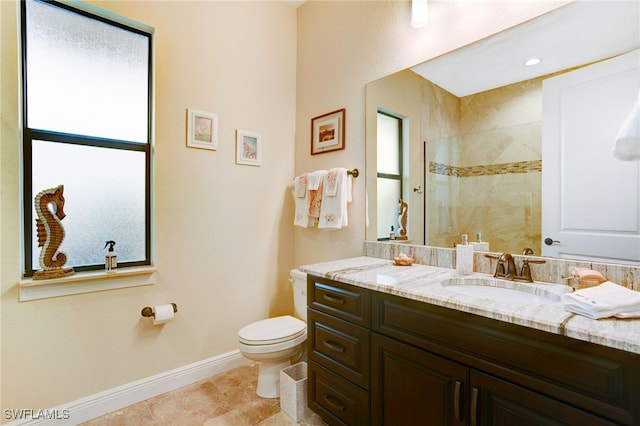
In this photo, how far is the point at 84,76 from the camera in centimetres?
181

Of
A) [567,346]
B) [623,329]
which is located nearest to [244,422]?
[567,346]

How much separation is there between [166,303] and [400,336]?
5.23ft

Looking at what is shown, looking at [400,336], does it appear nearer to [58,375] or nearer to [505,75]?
[505,75]

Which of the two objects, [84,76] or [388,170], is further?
[388,170]

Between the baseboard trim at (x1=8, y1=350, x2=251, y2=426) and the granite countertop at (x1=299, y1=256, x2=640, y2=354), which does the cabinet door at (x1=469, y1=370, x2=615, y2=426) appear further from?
the baseboard trim at (x1=8, y1=350, x2=251, y2=426)

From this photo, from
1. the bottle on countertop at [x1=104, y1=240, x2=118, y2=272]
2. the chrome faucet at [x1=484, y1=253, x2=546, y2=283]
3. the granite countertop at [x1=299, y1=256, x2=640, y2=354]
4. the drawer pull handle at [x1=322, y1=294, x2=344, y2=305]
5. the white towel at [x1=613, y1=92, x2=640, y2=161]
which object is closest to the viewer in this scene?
the granite countertop at [x1=299, y1=256, x2=640, y2=354]

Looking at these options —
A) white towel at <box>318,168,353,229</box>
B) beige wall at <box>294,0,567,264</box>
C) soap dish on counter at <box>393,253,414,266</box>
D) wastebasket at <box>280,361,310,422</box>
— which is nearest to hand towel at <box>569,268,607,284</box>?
soap dish on counter at <box>393,253,414,266</box>

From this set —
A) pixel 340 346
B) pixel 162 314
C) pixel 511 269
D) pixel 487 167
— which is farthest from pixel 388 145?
pixel 162 314

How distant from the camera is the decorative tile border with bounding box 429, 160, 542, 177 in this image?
139cm

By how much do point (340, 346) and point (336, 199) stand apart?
1020 millimetres

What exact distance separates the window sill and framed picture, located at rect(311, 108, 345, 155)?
1.51 metres

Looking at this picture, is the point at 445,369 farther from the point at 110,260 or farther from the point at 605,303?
the point at 110,260

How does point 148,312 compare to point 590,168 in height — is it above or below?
below

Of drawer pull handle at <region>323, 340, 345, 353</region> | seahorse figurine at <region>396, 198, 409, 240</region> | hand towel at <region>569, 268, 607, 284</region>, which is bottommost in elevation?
drawer pull handle at <region>323, 340, 345, 353</region>
